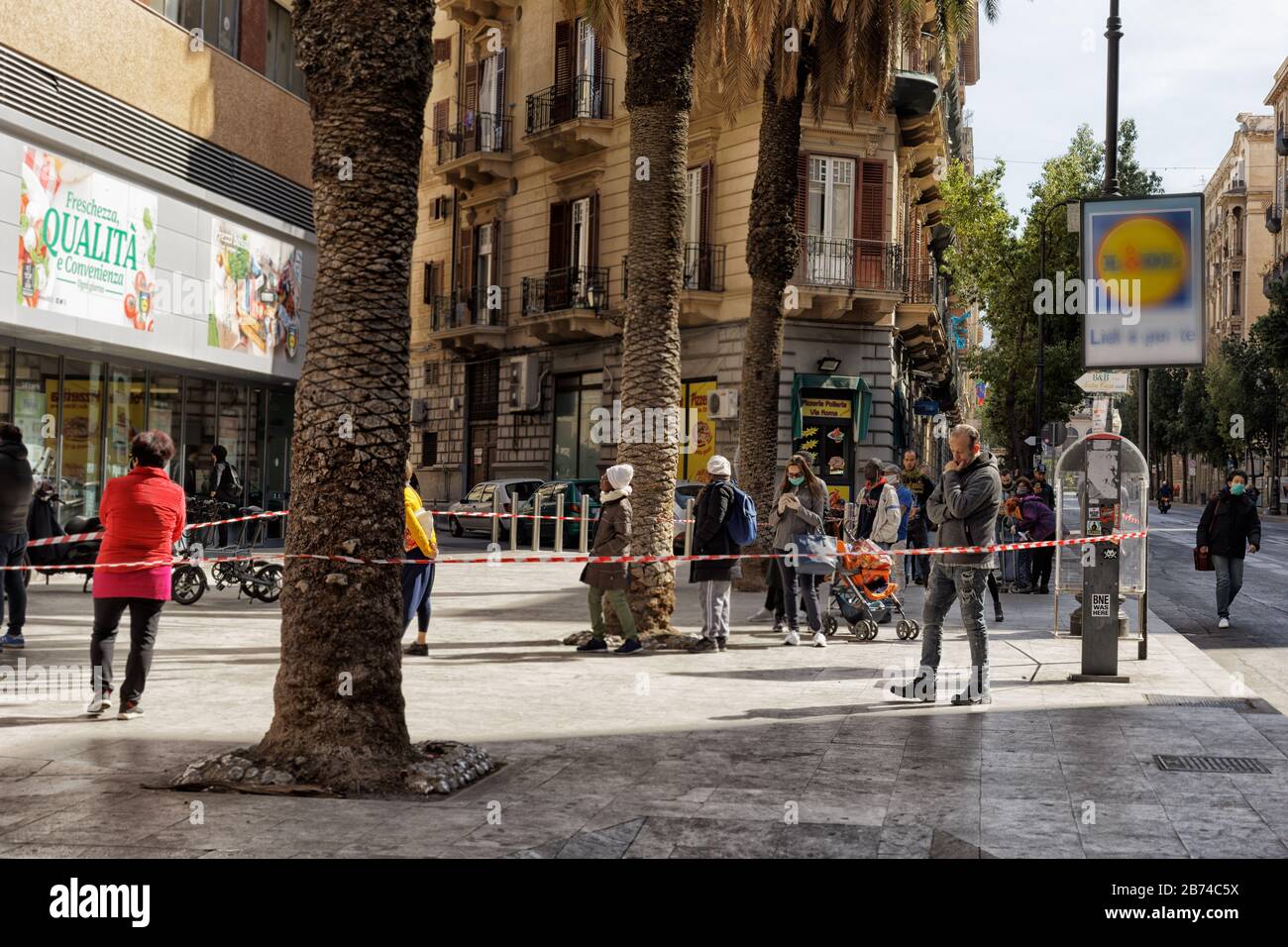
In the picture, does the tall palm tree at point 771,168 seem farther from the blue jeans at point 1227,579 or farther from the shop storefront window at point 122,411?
the shop storefront window at point 122,411

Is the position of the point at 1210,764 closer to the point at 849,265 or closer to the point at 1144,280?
the point at 1144,280

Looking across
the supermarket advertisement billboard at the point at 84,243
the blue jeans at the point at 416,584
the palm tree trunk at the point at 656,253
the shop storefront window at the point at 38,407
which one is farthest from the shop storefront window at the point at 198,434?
the blue jeans at the point at 416,584

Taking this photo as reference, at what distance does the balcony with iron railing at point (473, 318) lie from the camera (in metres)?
37.6

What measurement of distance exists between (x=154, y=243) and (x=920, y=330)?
767 inches

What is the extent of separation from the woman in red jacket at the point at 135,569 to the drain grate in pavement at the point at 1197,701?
23.2 ft

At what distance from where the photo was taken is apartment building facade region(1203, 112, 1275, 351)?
293 feet

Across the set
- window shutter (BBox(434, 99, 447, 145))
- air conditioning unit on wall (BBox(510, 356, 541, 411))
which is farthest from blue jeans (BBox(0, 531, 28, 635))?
window shutter (BBox(434, 99, 447, 145))

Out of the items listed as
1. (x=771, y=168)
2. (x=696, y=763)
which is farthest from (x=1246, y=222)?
(x=696, y=763)

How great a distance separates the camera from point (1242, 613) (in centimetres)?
1802

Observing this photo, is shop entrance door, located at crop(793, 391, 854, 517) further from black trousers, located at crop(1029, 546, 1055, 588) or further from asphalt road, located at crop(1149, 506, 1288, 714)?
black trousers, located at crop(1029, 546, 1055, 588)

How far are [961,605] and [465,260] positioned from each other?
3166 cm
